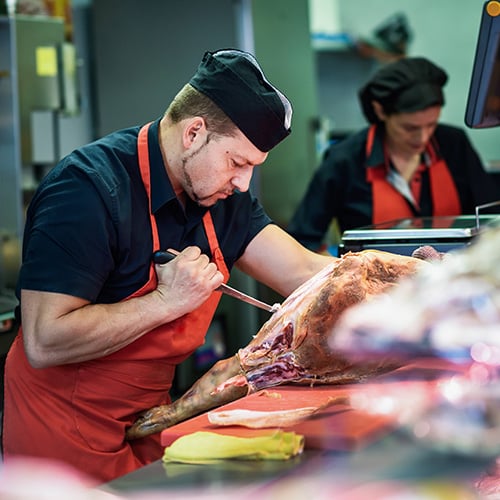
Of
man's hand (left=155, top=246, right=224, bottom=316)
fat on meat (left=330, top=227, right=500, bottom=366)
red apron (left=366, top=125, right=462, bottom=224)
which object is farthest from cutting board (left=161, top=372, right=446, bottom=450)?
red apron (left=366, top=125, right=462, bottom=224)

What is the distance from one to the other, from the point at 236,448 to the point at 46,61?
149 inches

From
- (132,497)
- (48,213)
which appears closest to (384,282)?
(48,213)

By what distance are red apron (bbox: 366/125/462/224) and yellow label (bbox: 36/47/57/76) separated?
1.95 meters

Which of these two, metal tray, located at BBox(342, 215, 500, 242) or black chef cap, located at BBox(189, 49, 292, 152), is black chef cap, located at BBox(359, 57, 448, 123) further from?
black chef cap, located at BBox(189, 49, 292, 152)

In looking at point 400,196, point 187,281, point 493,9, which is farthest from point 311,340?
point 400,196

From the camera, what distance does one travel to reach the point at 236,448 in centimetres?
145

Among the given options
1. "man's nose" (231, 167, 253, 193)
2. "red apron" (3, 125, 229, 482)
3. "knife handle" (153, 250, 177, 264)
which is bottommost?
"red apron" (3, 125, 229, 482)

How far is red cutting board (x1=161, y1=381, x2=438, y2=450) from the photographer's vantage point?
4.50 feet

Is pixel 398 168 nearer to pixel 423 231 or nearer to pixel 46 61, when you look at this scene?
pixel 423 231

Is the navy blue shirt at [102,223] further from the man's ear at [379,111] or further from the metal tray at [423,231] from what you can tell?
the man's ear at [379,111]

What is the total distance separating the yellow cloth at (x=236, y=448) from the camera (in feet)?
4.70

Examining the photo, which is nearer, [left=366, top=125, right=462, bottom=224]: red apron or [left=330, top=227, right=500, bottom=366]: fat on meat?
[left=330, top=227, right=500, bottom=366]: fat on meat

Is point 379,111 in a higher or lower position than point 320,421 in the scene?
higher

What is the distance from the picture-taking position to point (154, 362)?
92.7 inches
